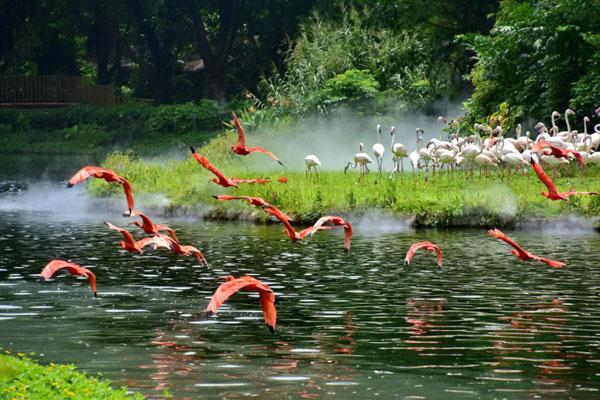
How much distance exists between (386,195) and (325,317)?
11.2m

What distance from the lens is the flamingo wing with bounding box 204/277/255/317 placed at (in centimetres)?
1005

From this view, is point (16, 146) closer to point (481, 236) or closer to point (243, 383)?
point (481, 236)

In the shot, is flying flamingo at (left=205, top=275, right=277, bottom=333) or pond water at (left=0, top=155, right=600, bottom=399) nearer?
flying flamingo at (left=205, top=275, right=277, bottom=333)

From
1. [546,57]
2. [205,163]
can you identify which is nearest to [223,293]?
[205,163]

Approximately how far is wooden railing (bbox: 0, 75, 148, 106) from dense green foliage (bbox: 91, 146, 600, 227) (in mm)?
31064

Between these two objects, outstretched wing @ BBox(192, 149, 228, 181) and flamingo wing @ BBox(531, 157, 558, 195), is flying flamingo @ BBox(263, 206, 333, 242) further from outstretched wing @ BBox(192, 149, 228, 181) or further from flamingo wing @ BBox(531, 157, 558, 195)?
flamingo wing @ BBox(531, 157, 558, 195)

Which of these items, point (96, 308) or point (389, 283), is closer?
point (96, 308)

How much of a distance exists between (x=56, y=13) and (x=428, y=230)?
40290 millimetres

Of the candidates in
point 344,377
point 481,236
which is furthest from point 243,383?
point 481,236

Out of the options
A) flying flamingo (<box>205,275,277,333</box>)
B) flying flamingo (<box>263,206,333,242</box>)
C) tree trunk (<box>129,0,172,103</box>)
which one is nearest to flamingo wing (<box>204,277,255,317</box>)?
flying flamingo (<box>205,275,277,333</box>)

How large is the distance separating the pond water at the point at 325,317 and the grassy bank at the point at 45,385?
4.81 ft

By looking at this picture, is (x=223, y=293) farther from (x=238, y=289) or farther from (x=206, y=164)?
(x=206, y=164)

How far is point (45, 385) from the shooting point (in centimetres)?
984

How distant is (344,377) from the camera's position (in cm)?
1229
